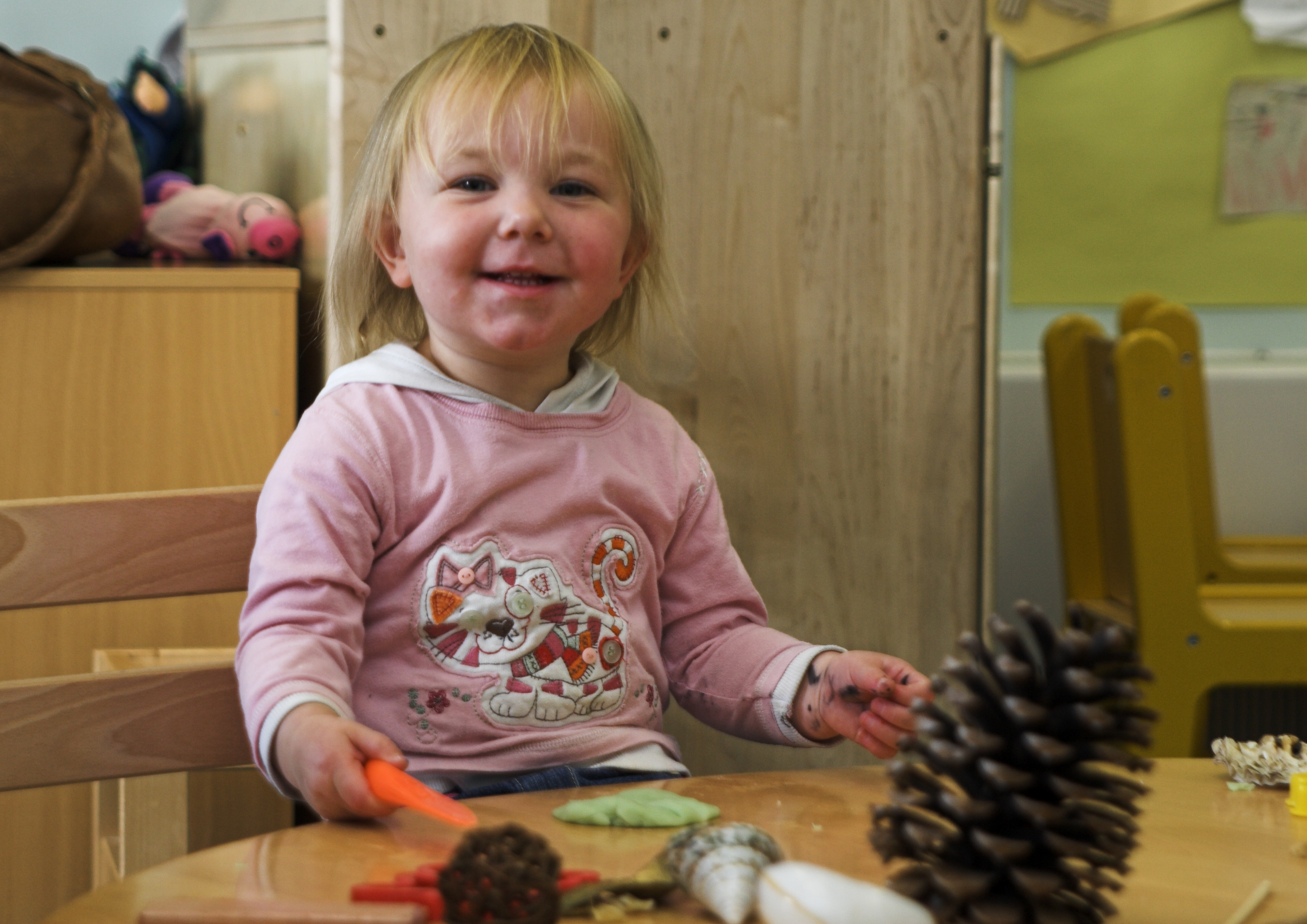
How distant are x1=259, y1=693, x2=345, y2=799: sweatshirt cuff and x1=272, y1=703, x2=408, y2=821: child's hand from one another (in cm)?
2

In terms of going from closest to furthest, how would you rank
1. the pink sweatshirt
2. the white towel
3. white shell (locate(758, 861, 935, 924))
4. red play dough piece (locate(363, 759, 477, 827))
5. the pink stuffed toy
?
white shell (locate(758, 861, 935, 924)) < red play dough piece (locate(363, 759, 477, 827)) < the pink sweatshirt < the pink stuffed toy < the white towel

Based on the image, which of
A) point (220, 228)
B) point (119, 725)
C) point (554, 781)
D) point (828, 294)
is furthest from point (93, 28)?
point (554, 781)

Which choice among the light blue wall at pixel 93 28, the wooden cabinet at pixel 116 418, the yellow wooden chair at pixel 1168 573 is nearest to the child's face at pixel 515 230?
the wooden cabinet at pixel 116 418

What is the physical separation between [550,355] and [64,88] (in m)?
0.72

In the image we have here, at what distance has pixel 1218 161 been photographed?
2229 millimetres

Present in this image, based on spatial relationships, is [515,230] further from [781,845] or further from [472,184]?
[781,845]

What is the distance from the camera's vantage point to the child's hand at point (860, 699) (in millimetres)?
676

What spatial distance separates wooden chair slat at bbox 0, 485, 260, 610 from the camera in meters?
0.70

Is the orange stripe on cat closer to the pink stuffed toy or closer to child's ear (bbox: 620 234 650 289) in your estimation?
child's ear (bbox: 620 234 650 289)

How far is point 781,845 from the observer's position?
Result: 0.51 meters

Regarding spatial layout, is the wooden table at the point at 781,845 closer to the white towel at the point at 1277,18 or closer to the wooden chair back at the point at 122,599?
the wooden chair back at the point at 122,599

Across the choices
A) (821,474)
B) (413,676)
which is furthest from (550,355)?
(821,474)

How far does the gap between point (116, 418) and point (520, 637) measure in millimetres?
766

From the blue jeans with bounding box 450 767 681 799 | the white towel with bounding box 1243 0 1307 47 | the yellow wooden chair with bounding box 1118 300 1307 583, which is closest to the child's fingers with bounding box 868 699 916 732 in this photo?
the blue jeans with bounding box 450 767 681 799
